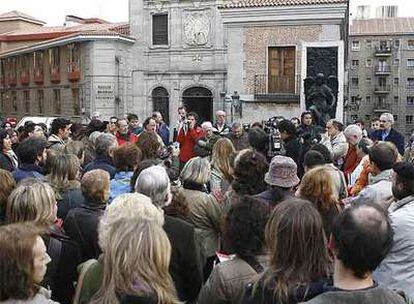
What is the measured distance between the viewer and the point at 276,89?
25.2 m

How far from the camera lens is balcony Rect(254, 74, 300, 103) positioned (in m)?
24.4

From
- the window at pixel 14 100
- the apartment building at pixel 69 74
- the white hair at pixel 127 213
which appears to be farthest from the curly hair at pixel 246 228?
the window at pixel 14 100

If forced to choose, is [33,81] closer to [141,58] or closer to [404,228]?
[141,58]

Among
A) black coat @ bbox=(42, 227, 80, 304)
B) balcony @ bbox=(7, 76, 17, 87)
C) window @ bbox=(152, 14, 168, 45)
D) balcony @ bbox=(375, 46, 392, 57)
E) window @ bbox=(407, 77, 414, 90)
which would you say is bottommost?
black coat @ bbox=(42, 227, 80, 304)

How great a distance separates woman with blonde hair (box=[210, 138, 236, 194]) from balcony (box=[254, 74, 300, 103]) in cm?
1811

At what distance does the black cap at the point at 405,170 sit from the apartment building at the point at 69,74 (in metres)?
25.4

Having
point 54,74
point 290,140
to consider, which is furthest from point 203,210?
point 54,74

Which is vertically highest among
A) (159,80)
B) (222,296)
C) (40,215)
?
(159,80)

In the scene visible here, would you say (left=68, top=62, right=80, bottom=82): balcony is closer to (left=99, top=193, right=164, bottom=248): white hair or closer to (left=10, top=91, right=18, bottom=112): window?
(left=10, top=91, right=18, bottom=112): window

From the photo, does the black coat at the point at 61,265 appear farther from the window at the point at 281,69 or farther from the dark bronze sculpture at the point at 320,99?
the window at the point at 281,69

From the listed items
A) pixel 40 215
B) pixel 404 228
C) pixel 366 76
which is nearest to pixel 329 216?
pixel 404 228

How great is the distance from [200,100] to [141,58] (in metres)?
4.02

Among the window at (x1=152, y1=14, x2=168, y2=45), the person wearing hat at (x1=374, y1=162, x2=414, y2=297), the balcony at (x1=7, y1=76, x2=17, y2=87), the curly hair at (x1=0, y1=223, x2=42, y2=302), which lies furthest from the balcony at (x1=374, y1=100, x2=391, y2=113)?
the curly hair at (x1=0, y1=223, x2=42, y2=302)

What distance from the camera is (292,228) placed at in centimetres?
274
